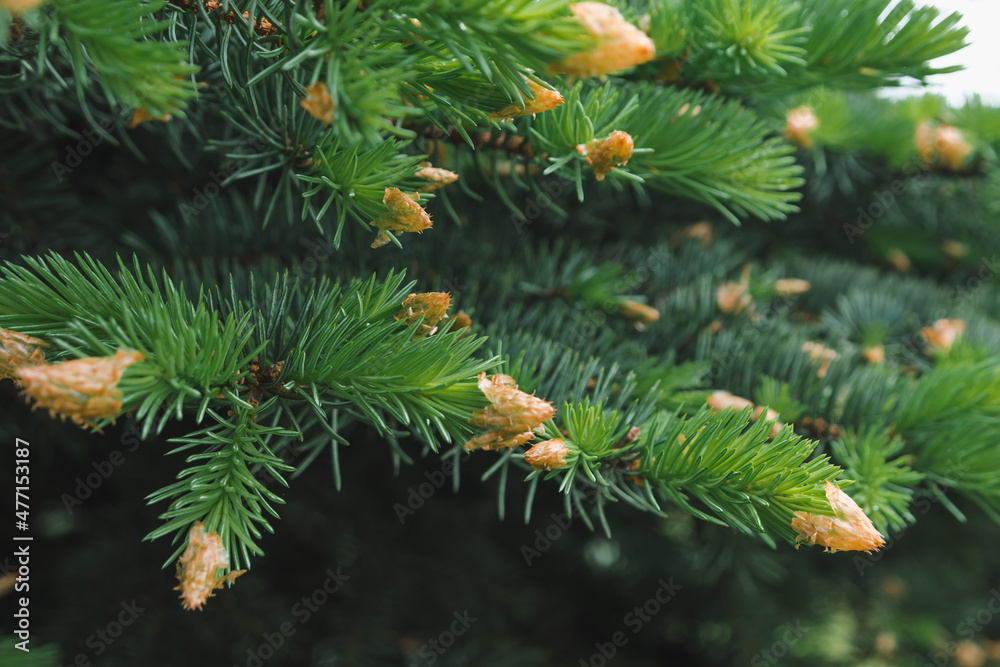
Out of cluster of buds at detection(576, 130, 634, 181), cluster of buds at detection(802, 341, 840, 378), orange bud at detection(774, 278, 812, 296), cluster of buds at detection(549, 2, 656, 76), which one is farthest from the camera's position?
orange bud at detection(774, 278, 812, 296)

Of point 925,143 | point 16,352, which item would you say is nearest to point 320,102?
point 16,352

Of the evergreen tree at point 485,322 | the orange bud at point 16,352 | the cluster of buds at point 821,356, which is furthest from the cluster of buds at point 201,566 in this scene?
the cluster of buds at point 821,356

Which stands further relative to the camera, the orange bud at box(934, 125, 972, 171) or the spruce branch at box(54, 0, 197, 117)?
the orange bud at box(934, 125, 972, 171)

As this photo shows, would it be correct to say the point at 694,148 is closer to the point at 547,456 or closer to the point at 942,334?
the point at 547,456

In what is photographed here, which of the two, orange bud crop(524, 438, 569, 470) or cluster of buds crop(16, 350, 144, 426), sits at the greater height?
cluster of buds crop(16, 350, 144, 426)

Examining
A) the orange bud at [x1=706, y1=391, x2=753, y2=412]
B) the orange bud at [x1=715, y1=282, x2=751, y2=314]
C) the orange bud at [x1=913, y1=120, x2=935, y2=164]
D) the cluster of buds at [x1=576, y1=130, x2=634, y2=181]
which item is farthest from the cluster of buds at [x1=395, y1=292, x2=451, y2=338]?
the orange bud at [x1=913, y1=120, x2=935, y2=164]

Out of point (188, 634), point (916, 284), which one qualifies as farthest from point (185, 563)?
point (916, 284)

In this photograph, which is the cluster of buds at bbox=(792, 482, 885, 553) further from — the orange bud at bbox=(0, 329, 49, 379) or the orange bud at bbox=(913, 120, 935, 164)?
the orange bud at bbox=(913, 120, 935, 164)
